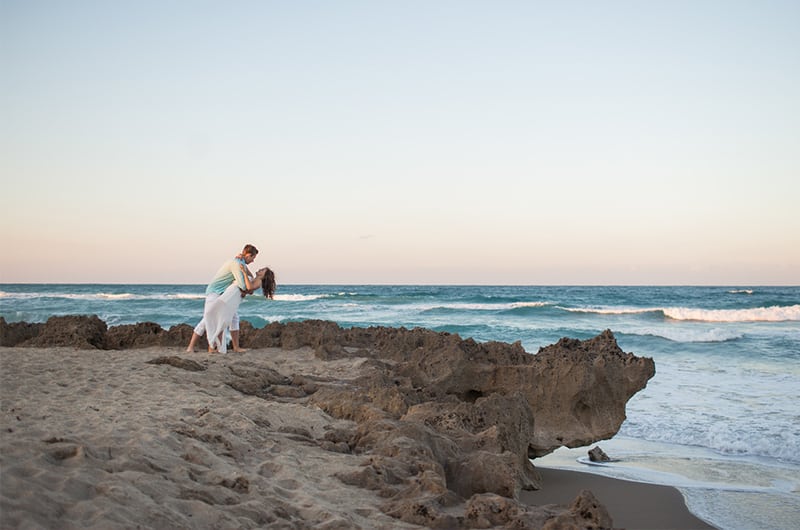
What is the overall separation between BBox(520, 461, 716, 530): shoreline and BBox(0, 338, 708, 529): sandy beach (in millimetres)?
18

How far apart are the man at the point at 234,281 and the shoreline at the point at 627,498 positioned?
409 centimetres

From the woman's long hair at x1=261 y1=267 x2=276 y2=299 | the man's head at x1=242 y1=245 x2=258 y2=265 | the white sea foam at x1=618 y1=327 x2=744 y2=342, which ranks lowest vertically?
the white sea foam at x1=618 y1=327 x2=744 y2=342

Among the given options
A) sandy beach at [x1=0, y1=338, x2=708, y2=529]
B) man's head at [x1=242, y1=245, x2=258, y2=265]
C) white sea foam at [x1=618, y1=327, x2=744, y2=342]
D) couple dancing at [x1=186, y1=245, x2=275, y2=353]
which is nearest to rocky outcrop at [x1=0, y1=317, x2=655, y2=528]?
sandy beach at [x1=0, y1=338, x2=708, y2=529]

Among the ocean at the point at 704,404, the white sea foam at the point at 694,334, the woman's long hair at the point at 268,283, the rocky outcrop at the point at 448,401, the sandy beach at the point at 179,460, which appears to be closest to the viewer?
the sandy beach at the point at 179,460

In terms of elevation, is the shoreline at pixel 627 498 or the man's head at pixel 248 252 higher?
the man's head at pixel 248 252

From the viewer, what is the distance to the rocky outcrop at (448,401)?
12.4 feet

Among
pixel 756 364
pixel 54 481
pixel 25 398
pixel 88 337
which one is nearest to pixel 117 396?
pixel 25 398

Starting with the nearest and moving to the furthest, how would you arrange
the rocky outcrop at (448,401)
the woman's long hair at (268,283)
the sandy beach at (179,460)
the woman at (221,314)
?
1. the sandy beach at (179,460)
2. the rocky outcrop at (448,401)
3. the woman at (221,314)
4. the woman's long hair at (268,283)

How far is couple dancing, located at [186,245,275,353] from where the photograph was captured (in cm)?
838

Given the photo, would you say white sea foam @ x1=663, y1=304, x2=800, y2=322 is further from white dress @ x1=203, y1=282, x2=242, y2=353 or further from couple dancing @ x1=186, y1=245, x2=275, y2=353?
white dress @ x1=203, y1=282, x2=242, y2=353

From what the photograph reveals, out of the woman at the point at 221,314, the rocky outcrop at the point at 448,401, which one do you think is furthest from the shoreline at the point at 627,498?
the woman at the point at 221,314

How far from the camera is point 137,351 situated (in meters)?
8.41

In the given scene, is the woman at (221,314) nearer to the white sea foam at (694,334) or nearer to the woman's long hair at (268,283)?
the woman's long hair at (268,283)

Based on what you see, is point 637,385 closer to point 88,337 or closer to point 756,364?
point 88,337
